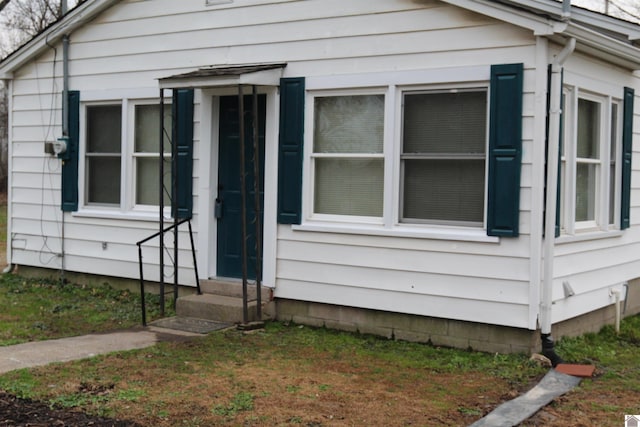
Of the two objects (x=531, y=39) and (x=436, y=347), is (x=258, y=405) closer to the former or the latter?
(x=436, y=347)

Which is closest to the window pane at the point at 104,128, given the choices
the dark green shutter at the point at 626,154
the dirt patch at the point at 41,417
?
the dirt patch at the point at 41,417

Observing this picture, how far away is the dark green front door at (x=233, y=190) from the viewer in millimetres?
9242

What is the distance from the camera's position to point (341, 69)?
8453 millimetres

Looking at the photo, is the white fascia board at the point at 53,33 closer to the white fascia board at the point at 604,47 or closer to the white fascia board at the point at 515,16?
the white fascia board at the point at 515,16

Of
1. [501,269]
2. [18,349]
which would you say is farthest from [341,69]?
[18,349]

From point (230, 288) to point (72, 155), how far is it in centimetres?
331

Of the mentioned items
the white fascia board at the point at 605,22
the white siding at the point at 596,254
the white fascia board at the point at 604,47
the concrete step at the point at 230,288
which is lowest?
the concrete step at the point at 230,288

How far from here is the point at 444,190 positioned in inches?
314

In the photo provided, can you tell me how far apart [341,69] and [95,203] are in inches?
169

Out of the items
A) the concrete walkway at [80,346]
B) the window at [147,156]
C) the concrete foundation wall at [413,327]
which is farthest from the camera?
the window at [147,156]

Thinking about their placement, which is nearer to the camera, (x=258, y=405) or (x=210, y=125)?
(x=258, y=405)

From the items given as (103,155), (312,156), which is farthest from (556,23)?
(103,155)

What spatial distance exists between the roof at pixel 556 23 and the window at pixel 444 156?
0.80 meters

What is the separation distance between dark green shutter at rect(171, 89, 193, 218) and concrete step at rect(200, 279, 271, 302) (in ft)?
2.89
